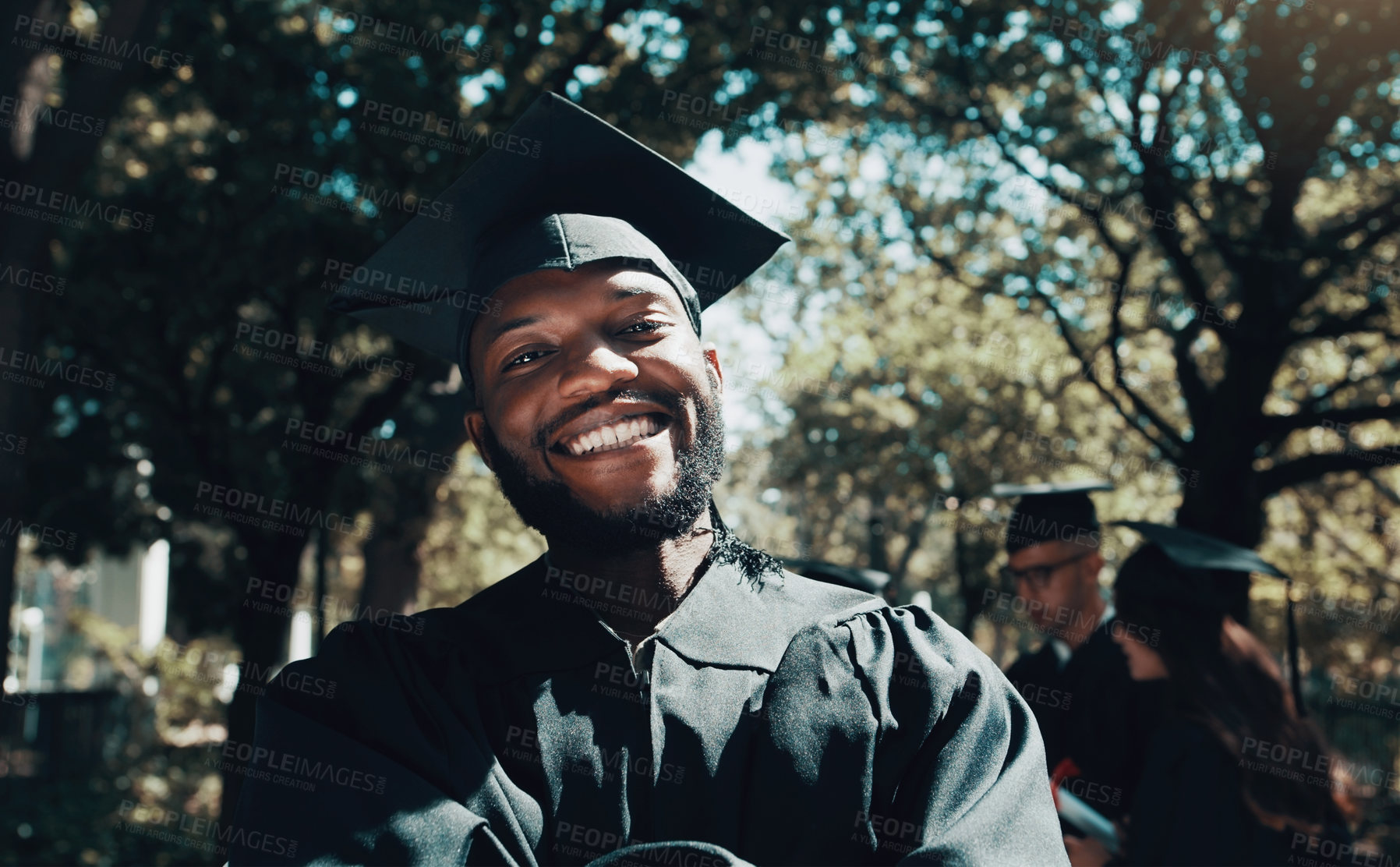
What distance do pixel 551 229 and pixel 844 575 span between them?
3.49 meters

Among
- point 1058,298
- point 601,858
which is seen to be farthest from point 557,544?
point 1058,298

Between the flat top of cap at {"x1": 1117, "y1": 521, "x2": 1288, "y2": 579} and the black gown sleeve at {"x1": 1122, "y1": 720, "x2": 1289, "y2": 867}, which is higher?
the flat top of cap at {"x1": 1117, "y1": 521, "x2": 1288, "y2": 579}

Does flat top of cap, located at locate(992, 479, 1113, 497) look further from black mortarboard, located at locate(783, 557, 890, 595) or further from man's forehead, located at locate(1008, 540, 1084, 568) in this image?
black mortarboard, located at locate(783, 557, 890, 595)

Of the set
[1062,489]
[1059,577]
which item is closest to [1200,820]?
[1059,577]

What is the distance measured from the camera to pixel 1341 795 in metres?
4.28

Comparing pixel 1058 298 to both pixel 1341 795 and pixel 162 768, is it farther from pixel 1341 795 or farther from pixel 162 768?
pixel 162 768

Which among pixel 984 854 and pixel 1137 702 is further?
pixel 1137 702

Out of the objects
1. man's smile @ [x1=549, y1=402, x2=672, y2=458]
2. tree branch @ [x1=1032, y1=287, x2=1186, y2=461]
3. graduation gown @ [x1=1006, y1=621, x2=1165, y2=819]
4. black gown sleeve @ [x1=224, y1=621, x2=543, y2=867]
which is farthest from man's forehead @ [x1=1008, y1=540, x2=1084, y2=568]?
black gown sleeve @ [x1=224, y1=621, x2=543, y2=867]

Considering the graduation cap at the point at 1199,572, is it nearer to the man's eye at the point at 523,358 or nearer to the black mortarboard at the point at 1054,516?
the black mortarboard at the point at 1054,516

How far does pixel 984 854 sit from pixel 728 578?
0.72 metres

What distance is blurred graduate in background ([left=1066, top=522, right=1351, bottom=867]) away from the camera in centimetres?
360

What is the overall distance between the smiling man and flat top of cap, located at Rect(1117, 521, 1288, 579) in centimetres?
267

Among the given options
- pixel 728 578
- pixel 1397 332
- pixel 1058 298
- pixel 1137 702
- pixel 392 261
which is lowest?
pixel 1137 702

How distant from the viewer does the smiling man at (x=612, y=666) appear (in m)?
1.59
